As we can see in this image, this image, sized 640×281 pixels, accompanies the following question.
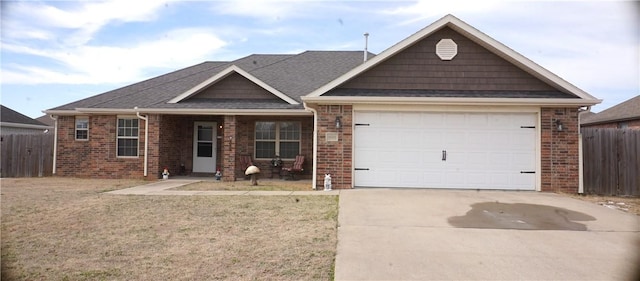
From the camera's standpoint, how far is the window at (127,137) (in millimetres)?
13945

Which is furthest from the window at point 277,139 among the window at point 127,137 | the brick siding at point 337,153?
the window at point 127,137

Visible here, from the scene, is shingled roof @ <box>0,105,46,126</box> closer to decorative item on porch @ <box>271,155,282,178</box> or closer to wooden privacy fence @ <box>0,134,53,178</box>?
wooden privacy fence @ <box>0,134,53,178</box>

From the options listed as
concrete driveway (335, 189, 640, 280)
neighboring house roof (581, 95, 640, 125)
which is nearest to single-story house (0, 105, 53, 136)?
concrete driveway (335, 189, 640, 280)

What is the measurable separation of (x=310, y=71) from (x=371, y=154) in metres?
7.26

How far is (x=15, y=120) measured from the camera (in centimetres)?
2256

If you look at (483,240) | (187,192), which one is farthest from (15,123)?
(483,240)

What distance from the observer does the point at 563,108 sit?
34.1 ft

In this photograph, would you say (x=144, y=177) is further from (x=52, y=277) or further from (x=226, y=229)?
(x=52, y=277)

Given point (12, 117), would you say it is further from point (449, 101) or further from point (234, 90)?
point (449, 101)

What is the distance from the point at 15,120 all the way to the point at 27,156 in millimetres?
10358

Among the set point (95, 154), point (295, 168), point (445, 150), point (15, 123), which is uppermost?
point (15, 123)

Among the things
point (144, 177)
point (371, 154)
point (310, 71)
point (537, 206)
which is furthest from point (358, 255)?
point (310, 71)

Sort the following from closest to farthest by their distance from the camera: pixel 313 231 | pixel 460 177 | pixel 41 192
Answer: pixel 313 231 < pixel 41 192 < pixel 460 177

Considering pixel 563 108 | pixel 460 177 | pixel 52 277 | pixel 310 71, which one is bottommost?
pixel 52 277
